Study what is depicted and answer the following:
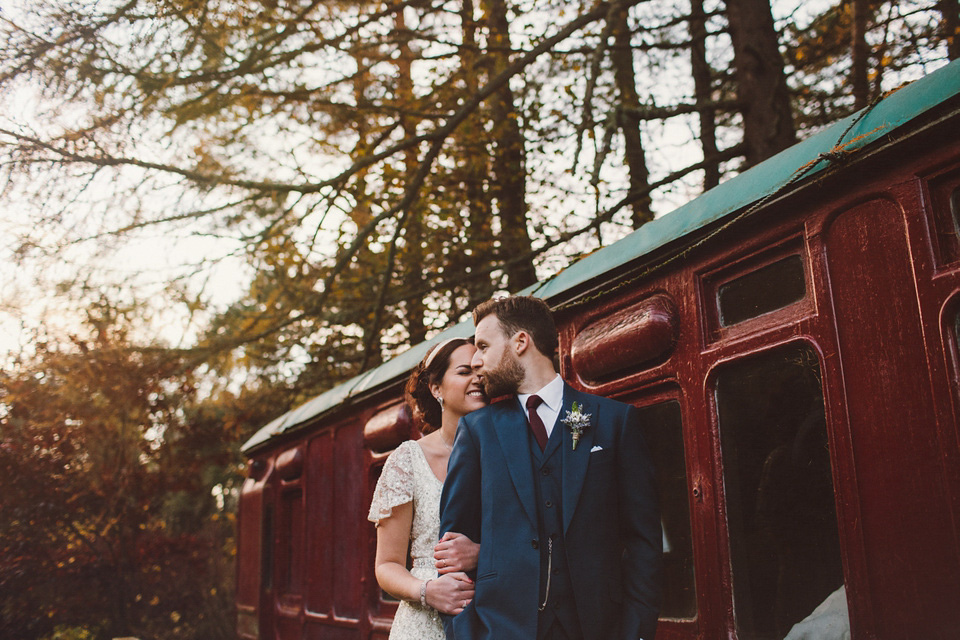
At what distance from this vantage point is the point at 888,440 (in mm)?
2084

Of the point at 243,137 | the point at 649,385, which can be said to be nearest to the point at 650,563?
the point at 649,385

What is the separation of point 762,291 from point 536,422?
927mm

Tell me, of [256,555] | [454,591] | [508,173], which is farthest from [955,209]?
[508,173]

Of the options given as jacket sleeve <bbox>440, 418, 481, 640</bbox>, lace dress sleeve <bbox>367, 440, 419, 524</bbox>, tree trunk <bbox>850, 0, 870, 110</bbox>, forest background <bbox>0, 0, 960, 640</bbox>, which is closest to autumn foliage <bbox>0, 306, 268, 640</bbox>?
forest background <bbox>0, 0, 960, 640</bbox>

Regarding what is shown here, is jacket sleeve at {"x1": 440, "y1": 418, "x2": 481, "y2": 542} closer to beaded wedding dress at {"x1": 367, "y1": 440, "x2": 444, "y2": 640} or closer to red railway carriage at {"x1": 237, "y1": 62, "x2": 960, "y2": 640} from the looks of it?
beaded wedding dress at {"x1": 367, "y1": 440, "x2": 444, "y2": 640}

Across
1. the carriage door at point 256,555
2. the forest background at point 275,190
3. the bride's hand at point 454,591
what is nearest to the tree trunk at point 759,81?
the forest background at point 275,190

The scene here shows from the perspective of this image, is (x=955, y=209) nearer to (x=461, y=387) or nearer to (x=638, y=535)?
(x=638, y=535)

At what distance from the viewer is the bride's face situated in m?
2.83

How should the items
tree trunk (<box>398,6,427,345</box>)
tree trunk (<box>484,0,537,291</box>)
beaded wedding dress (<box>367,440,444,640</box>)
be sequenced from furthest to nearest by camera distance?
tree trunk (<box>398,6,427,345</box>)
tree trunk (<box>484,0,537,291</box>)
beaded wedding dress (<box>367,440,444,640</box>)

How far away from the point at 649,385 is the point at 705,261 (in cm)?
53

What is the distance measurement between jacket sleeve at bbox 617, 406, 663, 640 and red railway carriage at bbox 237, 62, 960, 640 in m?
0.52

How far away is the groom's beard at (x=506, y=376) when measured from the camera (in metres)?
2.33

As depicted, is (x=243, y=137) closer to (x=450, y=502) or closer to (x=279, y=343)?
(x=279, y=343)

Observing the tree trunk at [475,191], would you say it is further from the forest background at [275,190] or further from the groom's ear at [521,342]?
the groom's ear at [521,342]
